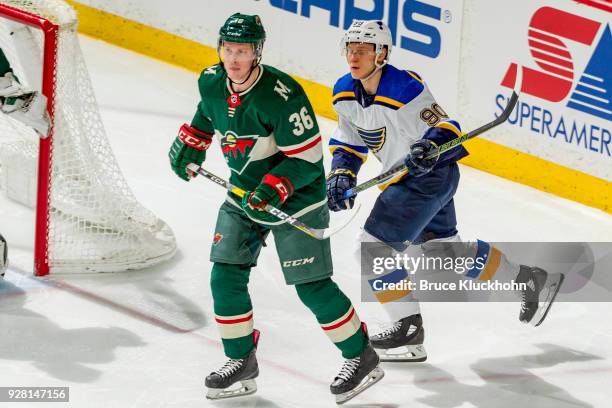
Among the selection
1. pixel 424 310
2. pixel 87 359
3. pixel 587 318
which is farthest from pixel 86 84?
pixel 587 318

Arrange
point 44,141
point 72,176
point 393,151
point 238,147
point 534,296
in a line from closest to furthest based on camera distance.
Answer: point 238,147
point 393,151
point 534,296
point 44,141
point 72,176

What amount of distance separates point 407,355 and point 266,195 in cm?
93

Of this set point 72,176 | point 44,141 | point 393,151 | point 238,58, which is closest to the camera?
point 238,58

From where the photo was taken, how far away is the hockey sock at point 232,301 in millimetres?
3934

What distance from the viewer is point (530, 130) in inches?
238

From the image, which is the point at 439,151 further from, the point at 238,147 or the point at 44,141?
the point at 44,141

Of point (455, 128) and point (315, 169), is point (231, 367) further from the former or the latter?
point (455, 128)

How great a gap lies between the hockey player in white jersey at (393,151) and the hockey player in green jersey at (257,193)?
33 cm

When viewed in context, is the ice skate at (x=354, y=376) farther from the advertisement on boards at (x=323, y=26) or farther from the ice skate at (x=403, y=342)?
the advertisement on boards at (x=323, y=26)

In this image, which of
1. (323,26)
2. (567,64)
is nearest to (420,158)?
(567,64)

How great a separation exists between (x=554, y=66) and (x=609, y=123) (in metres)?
0.36

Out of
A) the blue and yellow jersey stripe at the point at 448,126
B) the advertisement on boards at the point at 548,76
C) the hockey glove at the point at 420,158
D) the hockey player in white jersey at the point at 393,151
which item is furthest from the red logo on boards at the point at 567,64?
the hockey glove at the point at 420,158

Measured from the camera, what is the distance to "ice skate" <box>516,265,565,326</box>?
4.70 metres

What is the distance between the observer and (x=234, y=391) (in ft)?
13.5
